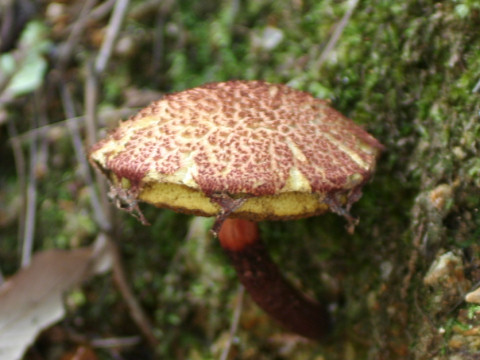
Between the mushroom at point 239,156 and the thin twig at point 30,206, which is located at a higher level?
the mushroom at point 239,156

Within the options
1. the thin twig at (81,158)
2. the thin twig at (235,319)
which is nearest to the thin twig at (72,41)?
the thin twig at (81,158)

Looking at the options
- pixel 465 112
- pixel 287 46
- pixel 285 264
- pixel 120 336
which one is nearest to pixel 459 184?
→ pixel 465 112

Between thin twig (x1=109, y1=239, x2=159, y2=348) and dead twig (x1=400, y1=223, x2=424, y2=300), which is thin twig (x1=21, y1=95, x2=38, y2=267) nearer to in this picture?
thin twig (x1=109, y1=239, x2=159, y2=348)

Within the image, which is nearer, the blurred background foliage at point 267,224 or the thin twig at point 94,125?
the blurred background foliage at point 267,224

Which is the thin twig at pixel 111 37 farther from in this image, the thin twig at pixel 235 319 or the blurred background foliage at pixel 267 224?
the thin twig at pixel 235 319

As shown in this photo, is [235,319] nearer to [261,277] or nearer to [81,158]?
[261,277]

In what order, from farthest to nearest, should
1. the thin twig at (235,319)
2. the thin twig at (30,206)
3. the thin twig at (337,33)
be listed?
the thin twig at (30,206), the thin twig at (235,319), the thin twig at (337,33)

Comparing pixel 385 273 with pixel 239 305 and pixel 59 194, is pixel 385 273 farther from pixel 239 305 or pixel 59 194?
pixel 59 194
